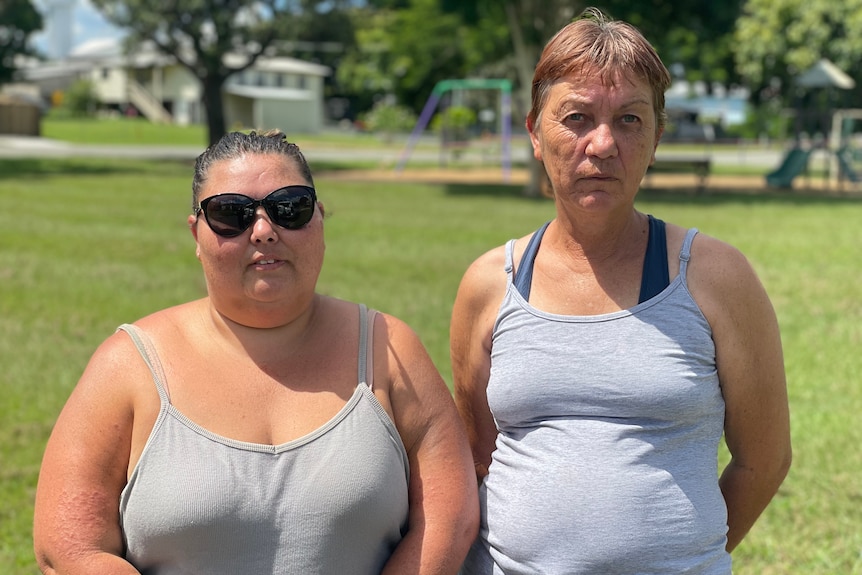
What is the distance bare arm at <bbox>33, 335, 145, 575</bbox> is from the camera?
2277mm

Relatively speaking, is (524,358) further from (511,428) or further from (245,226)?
(245,226)

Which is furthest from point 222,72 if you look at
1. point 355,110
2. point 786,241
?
point 355,110

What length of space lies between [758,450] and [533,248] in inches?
29.3

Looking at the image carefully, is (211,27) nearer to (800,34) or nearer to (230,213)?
(800,34)

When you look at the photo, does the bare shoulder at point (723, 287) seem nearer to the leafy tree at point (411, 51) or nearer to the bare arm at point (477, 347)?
the bare arm at point (477, 347)

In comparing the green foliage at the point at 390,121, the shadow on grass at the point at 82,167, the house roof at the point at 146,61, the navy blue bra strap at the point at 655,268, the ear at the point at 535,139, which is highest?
the house roof at the point at 146,61

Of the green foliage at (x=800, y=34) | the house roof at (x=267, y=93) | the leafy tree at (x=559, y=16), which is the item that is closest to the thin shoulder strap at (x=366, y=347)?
the leafy tree at (x=559, y=16)

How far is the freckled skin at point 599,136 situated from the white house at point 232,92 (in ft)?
229

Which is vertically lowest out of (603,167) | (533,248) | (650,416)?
(650,416)

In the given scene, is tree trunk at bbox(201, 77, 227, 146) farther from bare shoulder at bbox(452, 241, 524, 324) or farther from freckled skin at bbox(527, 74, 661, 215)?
freckled skin at bbox(527, 74, 661, 215)

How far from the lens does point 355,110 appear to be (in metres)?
85.4

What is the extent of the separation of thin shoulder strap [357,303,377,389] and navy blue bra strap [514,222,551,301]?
0.36m

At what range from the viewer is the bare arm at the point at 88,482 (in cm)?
228

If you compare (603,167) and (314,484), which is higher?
(603,167)
